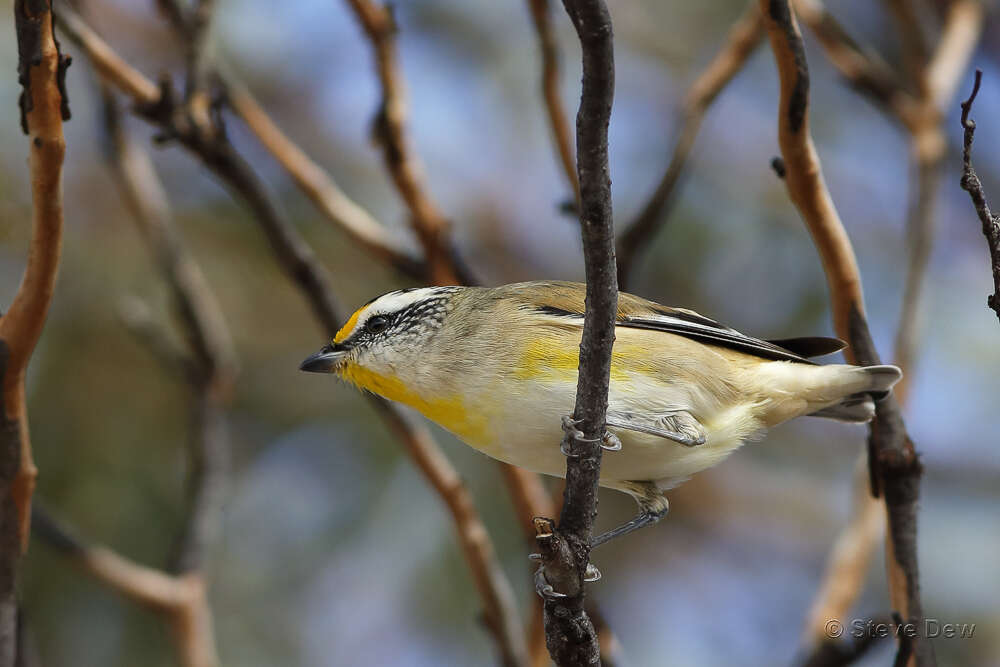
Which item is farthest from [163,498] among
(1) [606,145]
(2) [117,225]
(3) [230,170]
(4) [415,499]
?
(1) [606,145]

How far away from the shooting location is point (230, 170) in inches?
179

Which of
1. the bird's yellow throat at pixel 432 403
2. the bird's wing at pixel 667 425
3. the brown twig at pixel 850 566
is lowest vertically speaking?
the brown twig at pixel 850 566

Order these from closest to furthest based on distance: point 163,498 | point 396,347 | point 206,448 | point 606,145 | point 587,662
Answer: point 606,145, point 587,662, point 396,347, point 206,448, point 163,498

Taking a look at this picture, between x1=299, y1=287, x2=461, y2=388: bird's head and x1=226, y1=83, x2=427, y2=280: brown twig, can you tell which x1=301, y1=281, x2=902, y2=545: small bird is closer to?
x1=299, y1=287, x2=461, y2=388: bird's head

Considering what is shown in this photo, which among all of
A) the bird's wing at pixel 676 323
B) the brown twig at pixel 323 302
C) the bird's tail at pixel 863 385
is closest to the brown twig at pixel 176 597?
the brown twig at pixel 323 302

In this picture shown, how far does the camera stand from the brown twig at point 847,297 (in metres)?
3.22

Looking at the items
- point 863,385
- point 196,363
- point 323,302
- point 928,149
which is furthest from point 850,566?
point 196,363

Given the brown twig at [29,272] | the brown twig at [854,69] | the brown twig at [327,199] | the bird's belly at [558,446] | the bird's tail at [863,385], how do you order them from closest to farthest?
the brown twig at [29,272] < the bird's belly at [558,446] < the bird's tail at [863,385] < the brown twig at [327,199] < the brown twig at [854,69]

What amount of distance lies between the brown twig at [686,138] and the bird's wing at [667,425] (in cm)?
157

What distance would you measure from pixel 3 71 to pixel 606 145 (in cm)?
661

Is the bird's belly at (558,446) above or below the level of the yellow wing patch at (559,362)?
below

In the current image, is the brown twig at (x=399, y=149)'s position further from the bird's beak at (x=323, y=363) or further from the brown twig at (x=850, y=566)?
the brown twig at (x=850, y=566)

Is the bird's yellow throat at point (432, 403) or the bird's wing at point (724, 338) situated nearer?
the bird's yellow throat at point (432, 403)

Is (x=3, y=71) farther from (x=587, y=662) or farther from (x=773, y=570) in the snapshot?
(x=773, y=570)
